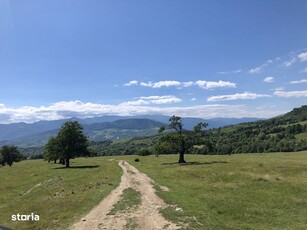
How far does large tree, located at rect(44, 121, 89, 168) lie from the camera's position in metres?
87.1

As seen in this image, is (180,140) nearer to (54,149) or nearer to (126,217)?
(54,149)

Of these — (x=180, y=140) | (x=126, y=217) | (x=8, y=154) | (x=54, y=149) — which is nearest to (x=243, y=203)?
(x=126, y=217)

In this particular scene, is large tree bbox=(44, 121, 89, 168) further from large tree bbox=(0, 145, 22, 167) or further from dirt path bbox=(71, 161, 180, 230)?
dirt path bbox=(71, 161, 180, 230)

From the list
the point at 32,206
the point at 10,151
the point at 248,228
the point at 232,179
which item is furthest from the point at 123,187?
the point at 10,151

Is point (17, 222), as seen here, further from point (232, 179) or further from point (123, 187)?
point (232, 179)

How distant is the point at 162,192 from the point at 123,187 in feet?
20.5

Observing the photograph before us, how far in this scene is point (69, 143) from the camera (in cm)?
8738

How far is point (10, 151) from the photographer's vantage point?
132 metres

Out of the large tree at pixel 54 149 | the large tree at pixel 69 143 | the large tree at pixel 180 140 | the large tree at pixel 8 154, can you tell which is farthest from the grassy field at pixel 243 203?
the large tree at pixel 8 154

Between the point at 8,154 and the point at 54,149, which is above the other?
the point at 54,149

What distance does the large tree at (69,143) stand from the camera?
3428 inches

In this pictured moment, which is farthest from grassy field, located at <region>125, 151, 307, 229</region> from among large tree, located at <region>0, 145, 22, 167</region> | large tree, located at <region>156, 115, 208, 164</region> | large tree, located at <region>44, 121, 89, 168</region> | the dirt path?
large tree, located at <region>0, 145, 22, 167</region>

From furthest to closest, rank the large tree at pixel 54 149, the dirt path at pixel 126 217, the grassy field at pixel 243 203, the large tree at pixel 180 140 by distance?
the large tree at pixel 54 149
the large tree at pixel 180 140
the grassy field at pixel 243 203
the dirt path at pixel 126 217

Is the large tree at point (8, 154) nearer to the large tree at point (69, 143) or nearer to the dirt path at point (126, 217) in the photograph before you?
the large tree at point (69, 143)
